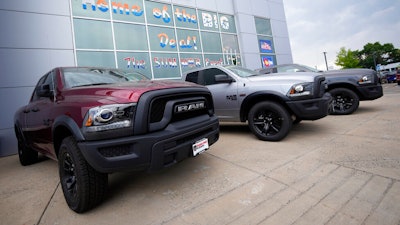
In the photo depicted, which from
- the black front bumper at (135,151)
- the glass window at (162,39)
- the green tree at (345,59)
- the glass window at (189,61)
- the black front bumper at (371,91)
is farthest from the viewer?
the green tree at (345,59)

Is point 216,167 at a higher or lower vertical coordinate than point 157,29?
lower

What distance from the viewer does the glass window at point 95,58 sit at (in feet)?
24.9

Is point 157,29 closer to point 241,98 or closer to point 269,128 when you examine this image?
point 241,98

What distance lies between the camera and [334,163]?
9.30 feet

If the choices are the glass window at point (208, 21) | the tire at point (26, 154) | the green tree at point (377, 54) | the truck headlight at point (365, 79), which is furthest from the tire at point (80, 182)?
the green tree at point (377, 54)

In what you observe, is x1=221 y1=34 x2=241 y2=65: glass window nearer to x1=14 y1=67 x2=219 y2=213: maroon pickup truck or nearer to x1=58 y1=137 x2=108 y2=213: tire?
x1=14 y1=67 x2=219 y2=213: maroon pickup truck

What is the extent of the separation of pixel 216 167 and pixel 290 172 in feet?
3.35

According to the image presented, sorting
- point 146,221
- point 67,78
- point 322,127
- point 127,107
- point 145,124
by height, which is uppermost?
point 67,78

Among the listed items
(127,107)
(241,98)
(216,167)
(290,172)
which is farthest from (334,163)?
(127,107)

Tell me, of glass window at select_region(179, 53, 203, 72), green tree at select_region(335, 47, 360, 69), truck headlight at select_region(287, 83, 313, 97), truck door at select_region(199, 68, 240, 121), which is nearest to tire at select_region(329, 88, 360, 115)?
truck headlight at select_region(287, 83, 313, 97)

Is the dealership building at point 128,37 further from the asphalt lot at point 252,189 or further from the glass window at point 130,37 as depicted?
the asphalt lot at point 252,189

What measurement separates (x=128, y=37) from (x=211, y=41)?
4854 mm

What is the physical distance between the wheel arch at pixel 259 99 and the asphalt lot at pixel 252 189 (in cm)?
80

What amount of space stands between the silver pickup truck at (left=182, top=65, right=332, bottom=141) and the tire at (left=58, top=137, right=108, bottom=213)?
284cm
